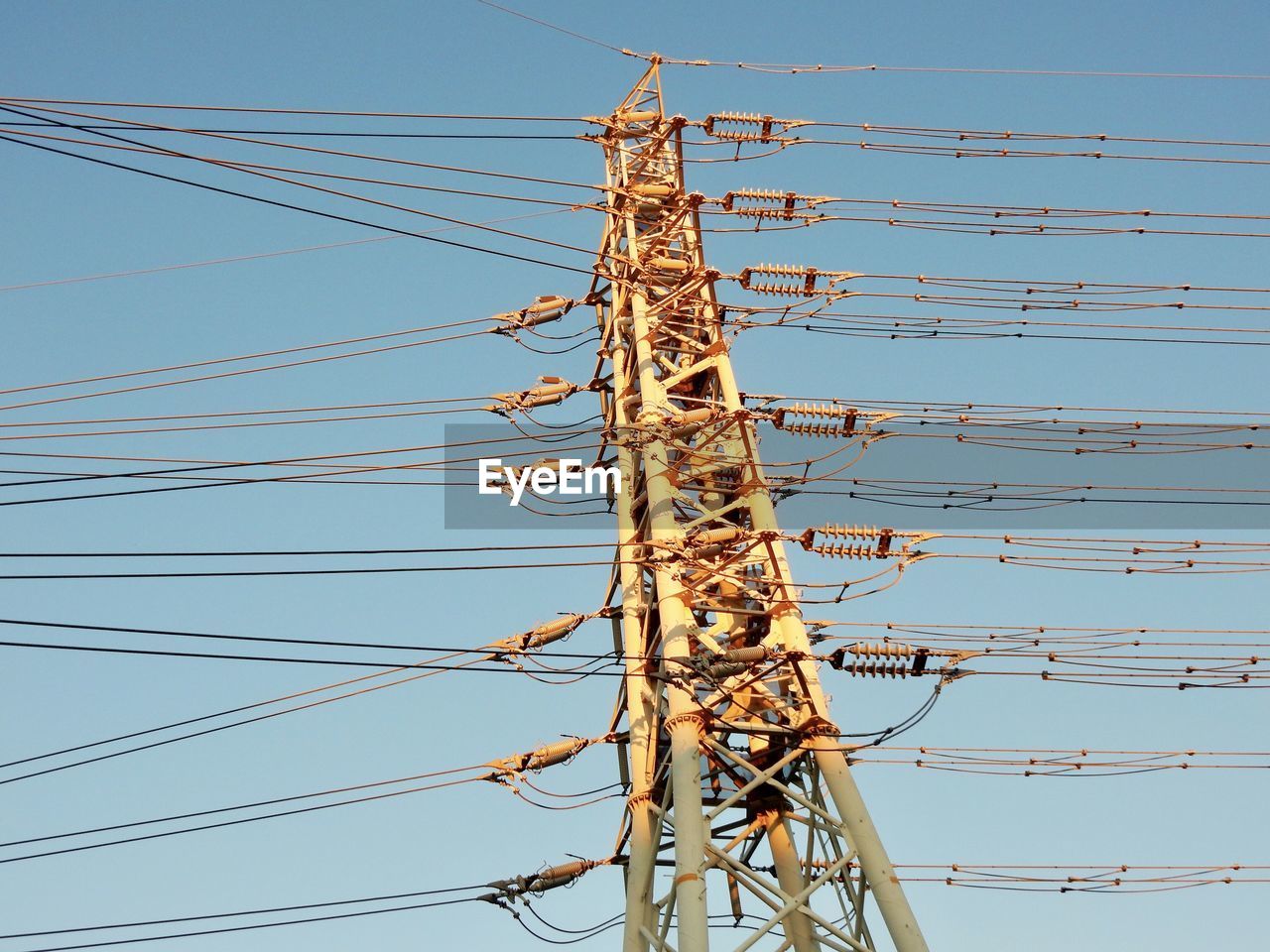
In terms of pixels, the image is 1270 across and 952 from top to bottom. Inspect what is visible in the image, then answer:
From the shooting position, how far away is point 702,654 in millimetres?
14656

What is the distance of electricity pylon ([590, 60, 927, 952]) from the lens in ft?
43.3

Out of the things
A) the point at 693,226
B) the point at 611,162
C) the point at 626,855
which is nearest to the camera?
the point at 626,855

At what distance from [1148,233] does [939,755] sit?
9533 mm

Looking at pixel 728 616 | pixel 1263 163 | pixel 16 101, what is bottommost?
pixel 728 616

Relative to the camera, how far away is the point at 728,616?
1591 centimetres

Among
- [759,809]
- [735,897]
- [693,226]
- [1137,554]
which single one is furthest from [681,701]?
[693,226]

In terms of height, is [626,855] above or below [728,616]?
below

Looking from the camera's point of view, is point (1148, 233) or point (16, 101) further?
point (1148, 233)

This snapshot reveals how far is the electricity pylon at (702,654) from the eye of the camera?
13188 mm

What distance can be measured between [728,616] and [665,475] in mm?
1709

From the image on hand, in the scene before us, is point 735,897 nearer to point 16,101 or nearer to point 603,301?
point 603,301

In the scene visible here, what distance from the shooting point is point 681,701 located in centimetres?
1427

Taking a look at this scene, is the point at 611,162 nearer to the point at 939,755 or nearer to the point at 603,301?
the point at 603,301

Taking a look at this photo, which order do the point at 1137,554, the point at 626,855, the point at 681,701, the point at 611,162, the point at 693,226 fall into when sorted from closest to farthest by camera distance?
the point at 681,701 → the point at 626,855 → the point at 1137,554 → the point at 693,226 → the point at 611,162
